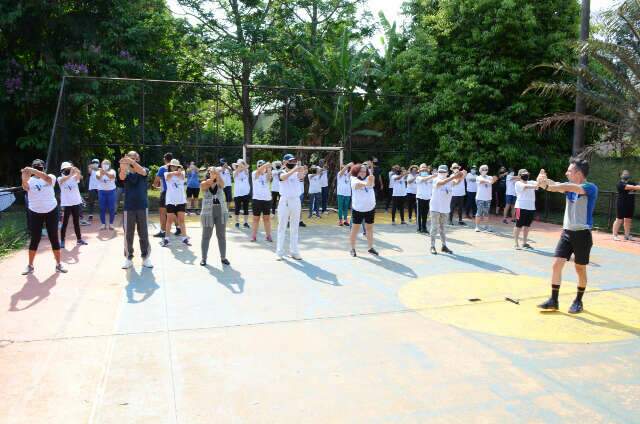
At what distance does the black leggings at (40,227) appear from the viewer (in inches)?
318

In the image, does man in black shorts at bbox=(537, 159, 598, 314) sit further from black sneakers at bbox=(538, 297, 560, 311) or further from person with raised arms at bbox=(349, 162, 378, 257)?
person with raised arms at bbox=(349, 162, 378, 257)

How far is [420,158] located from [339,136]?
3.73 m

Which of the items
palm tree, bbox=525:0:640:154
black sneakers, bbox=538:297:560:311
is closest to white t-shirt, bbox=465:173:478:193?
palm tree, bbox=525:0:640:154

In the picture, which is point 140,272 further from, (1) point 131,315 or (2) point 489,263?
(2) point 489,263

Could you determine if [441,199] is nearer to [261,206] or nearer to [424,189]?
[424,189]

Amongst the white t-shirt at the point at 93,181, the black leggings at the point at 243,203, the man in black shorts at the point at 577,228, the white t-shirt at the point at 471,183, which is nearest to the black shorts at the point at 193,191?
the black leggings at the point at 243,203

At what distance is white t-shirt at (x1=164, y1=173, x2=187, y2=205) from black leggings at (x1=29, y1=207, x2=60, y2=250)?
2.74m

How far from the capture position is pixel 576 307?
6488 millimetres

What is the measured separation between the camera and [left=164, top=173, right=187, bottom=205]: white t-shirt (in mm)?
10727

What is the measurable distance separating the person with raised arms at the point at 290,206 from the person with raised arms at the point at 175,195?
95.2 inches

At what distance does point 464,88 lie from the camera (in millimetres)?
18156

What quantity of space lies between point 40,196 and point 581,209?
7.86 metres

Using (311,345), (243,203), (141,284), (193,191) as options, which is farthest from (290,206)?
(193,191)

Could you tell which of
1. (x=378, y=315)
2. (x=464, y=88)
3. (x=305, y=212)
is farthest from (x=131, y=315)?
(x=464, y=88)
